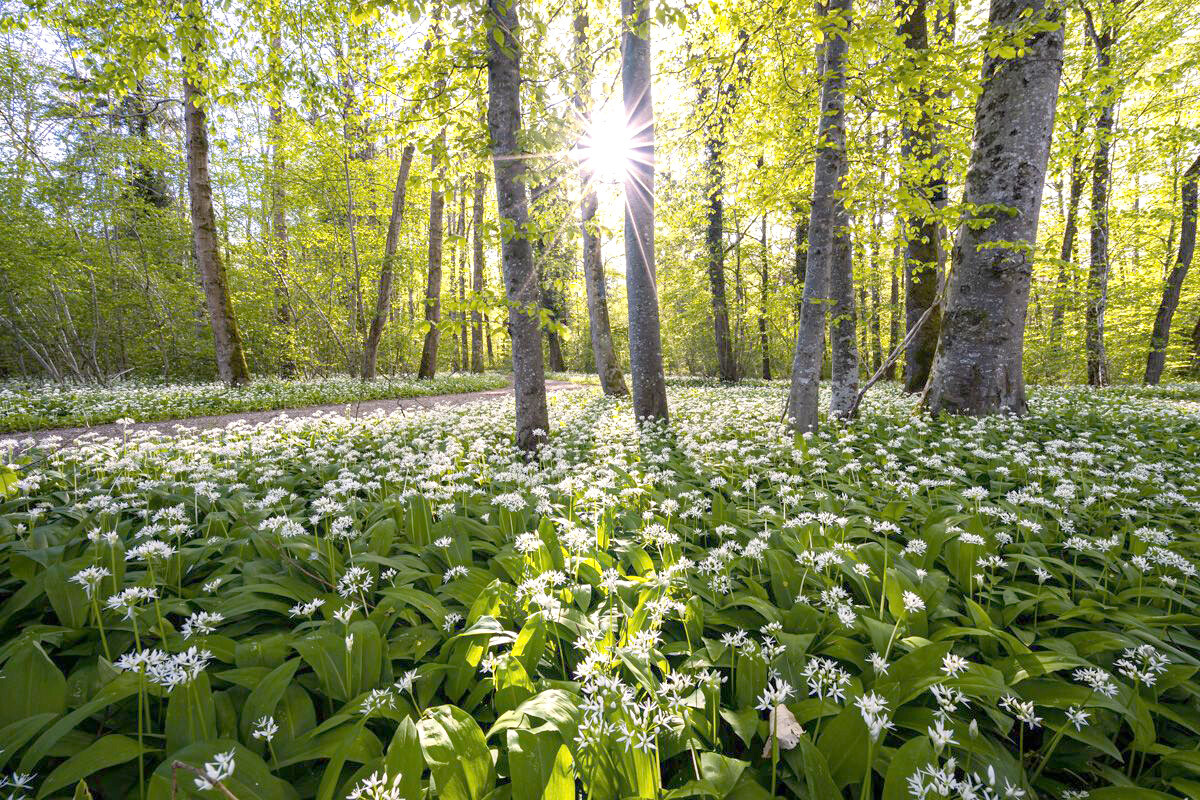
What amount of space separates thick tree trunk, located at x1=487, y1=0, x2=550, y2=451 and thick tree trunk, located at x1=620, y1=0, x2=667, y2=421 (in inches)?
69.9

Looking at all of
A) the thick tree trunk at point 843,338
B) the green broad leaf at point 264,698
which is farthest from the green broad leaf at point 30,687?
the thick tree trunk at point 843,338

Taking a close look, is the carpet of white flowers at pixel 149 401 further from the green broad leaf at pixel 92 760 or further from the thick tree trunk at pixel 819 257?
the thick tree trunk at pixel 819 257

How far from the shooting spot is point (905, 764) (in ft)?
4.34

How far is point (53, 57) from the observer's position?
1499 cm

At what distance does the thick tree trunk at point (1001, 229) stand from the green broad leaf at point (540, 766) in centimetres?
699

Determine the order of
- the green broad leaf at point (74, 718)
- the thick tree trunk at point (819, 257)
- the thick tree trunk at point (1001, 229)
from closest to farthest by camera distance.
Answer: the green broad leaf at point (74, 718) → the thick tree trunk at point (1001, 229) → the thick tree trunk at point (819, 257)

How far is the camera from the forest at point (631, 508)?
1.52 meters

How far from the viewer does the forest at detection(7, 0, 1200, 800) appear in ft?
4.99

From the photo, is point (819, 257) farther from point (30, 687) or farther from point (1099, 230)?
point (1099, 230)

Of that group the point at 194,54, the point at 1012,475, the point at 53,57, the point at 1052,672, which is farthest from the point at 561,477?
the point at 53,57

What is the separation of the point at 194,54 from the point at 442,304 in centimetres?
546

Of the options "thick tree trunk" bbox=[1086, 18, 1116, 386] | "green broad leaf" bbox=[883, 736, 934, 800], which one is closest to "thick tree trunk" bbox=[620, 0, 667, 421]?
"green broad leaf" bbox=[883, 736, 934, 800]

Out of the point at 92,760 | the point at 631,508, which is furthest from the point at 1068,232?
the point at 92,760

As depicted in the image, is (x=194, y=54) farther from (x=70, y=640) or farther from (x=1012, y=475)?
(x=1012, y=475)
